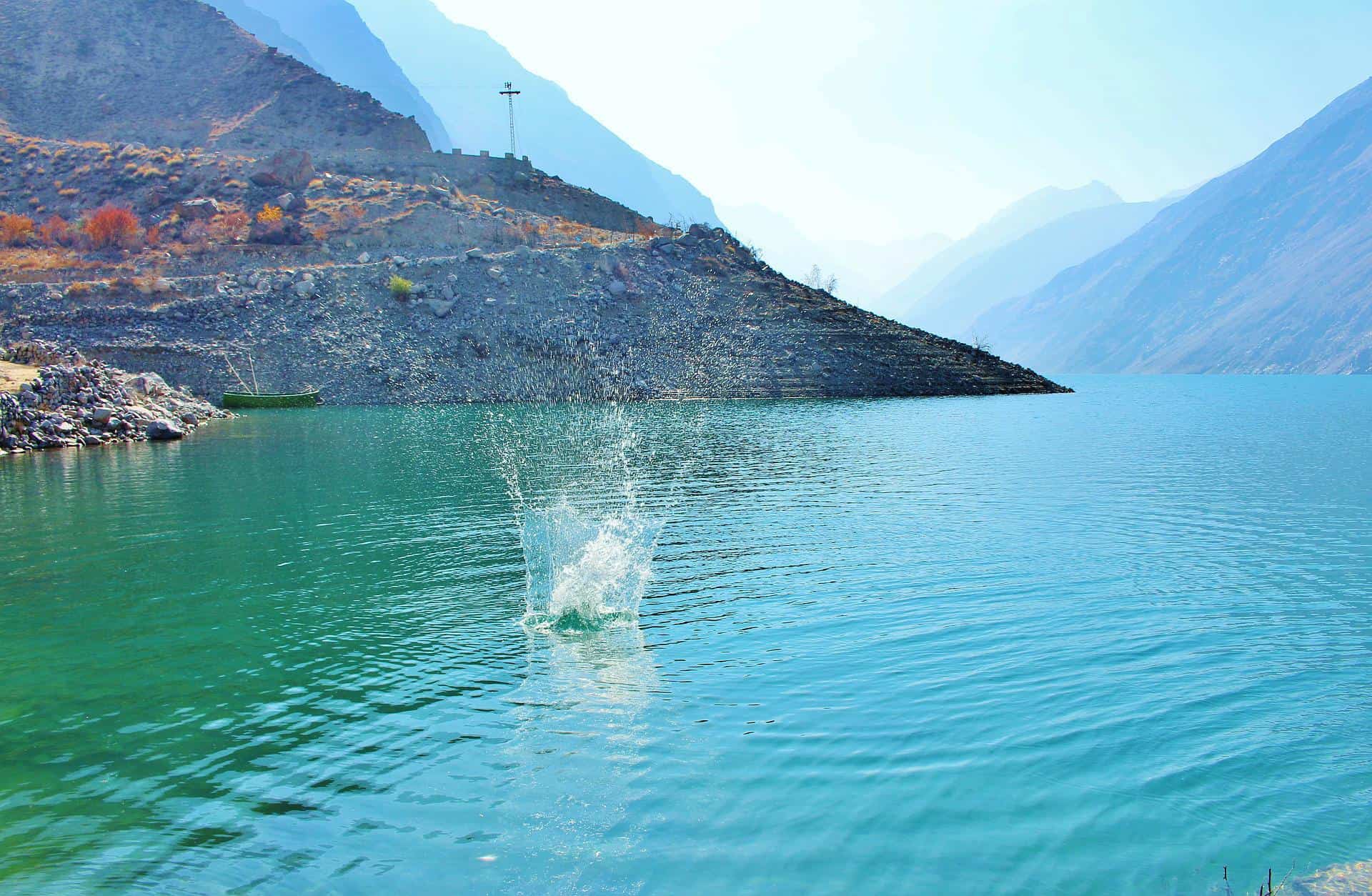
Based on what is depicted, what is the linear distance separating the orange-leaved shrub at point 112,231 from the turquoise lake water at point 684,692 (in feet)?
234

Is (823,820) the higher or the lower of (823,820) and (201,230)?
the lower

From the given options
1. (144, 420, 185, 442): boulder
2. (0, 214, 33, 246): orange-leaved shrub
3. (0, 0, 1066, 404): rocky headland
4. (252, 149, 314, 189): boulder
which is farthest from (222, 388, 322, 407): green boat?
(252, 149, 314, 189): boulder

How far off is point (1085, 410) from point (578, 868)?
7127 cm

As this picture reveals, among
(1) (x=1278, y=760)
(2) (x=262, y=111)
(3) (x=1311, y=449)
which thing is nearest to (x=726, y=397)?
(3) (x=1311, y=449)

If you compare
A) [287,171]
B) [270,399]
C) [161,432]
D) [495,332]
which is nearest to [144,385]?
[161,432]

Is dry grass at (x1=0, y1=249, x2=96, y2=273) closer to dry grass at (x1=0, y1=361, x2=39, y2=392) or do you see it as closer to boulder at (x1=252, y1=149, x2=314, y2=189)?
boulder at (x1=252, y1=149, x2=314, y2=189)

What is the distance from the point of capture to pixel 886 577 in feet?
62.6

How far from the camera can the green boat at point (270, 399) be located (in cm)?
6994

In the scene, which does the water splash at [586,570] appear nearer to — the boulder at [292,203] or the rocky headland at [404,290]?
the rocky headland at [404,290]

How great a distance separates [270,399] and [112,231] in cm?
3447

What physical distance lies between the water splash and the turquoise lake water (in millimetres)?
130

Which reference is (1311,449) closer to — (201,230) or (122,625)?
(122,625)

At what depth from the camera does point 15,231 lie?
3565 inches

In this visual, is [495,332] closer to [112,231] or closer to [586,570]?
[112,231]
